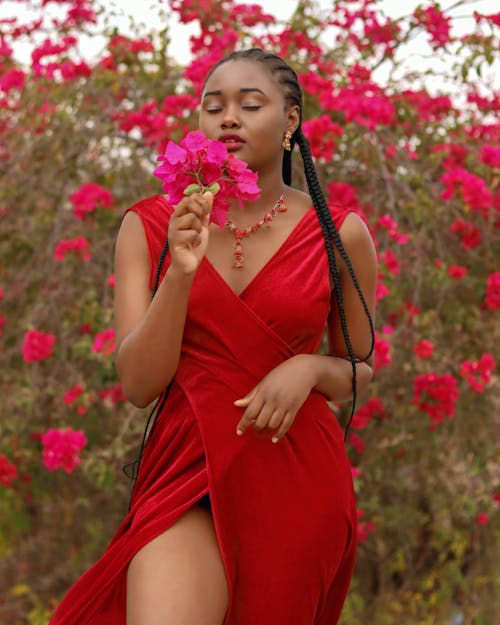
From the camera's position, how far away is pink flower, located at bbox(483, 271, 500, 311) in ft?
14.3

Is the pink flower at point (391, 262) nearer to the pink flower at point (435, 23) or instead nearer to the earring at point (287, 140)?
the pink flower at point (435, 23)

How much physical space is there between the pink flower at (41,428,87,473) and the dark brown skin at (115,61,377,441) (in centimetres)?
170

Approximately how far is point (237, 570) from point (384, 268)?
2.10 metres

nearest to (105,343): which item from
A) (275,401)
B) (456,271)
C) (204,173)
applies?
(456,271)

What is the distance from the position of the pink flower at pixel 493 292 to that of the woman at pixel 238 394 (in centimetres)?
201

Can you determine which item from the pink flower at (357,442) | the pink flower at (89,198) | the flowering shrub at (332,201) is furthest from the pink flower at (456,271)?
the pink flower at (89,198)

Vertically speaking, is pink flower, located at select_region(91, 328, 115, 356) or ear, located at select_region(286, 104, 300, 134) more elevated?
ear, located at select_region(286, 104, 300, 134)

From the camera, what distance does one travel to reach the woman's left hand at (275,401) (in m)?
2.12

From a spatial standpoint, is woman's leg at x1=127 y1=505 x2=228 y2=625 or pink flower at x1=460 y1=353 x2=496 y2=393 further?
pink flower at x1=460 y1=353 x2=496 y2=393

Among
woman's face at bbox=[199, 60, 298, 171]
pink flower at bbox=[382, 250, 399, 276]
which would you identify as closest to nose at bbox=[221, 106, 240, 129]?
woman's face at bbox=[199, 60, 298, 171]

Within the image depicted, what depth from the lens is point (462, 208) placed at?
177 inches

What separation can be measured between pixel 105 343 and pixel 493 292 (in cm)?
155

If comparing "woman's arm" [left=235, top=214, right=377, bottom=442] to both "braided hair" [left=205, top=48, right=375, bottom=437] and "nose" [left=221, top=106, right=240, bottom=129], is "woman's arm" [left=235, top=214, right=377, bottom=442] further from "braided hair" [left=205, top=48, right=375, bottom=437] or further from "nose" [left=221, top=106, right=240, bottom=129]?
"nose" [left=221, top=106, right=240, bottom=129]

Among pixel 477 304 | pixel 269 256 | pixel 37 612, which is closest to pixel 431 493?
pixel 477 304
